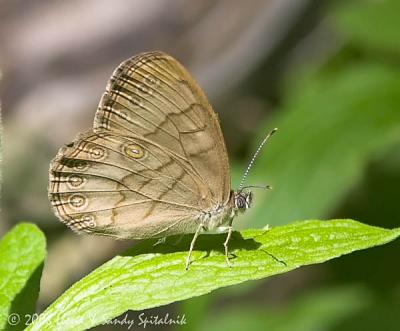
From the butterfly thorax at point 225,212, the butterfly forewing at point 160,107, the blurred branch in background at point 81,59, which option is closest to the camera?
the butterfly forewing at point 160,107

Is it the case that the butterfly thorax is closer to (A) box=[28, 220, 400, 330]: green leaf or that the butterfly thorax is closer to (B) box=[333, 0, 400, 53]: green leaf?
(A) box=[28, 220, 400, 330]: green leaf

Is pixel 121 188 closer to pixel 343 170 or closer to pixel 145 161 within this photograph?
pixel 145 161

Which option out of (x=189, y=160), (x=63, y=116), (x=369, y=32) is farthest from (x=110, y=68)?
(x=189, y=160)

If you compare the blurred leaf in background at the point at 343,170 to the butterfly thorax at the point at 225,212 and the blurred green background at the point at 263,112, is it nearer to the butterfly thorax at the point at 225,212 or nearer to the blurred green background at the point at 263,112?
the blurred green background at the point at 263,112

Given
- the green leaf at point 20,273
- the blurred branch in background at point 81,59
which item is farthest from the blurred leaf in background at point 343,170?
the green leaf at point 20,273

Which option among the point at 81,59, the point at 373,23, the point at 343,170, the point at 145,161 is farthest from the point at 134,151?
the point at 81,59

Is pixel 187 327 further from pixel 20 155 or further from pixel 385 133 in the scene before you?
pixel 20 155
